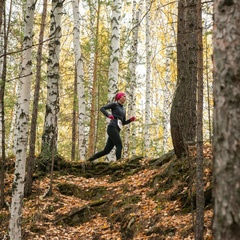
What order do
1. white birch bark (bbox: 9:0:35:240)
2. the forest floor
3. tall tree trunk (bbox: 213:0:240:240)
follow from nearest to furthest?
tall tree trunk (bbox: 213:0:240:240) → the forest floor → white birch bark (bbox: 9:0:35:240)

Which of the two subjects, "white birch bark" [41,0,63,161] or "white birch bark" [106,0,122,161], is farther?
"white birch bark" [106,0,122,161]

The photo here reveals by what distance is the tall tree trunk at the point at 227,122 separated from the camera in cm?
204

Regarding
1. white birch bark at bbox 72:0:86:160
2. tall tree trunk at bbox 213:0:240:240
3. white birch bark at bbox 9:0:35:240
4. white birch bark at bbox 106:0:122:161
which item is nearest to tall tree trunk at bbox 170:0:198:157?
white birch bark at bbox 9:0:35:240

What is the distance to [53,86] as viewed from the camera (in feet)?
27.6

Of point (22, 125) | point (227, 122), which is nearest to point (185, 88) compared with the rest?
point (22, 125)

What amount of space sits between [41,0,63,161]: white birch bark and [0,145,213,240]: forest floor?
2.21 feet

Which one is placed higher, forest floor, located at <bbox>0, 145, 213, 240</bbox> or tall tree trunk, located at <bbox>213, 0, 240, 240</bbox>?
tall tree trunk, located at <bbox>213, 0, 240, 240</bbox>

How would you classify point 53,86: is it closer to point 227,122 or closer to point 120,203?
point 120,203

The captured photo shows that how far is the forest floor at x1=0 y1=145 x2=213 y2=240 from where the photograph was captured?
5430mm

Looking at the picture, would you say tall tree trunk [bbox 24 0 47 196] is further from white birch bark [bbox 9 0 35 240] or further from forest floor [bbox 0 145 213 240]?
white birch bark [bbox 9 0 35 240]

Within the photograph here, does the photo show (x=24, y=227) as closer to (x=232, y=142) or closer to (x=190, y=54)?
(x=190, y=54)

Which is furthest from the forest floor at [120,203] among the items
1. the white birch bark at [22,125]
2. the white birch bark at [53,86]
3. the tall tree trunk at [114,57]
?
the tall tree trunk at [114,57]

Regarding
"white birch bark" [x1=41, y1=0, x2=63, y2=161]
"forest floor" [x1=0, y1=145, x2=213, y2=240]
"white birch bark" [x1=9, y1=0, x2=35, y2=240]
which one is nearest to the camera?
"forest floor" [x1=0, y1=145, x2=213, y2=240]

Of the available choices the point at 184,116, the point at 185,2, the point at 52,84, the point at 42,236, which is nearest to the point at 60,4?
the point at 52,84
